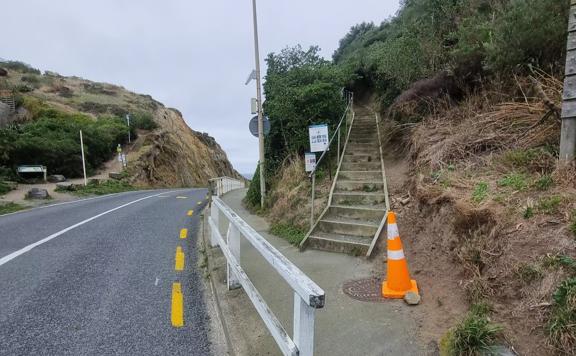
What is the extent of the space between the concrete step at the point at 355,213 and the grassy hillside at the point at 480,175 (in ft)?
1.25

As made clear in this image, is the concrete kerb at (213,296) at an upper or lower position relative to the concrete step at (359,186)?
lower

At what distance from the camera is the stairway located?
6.06m

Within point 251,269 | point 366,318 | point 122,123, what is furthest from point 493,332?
point 122,123

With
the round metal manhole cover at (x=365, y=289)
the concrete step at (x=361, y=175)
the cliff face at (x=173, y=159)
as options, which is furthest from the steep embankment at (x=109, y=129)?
the round metal manhole cover at (x=365, y=289)

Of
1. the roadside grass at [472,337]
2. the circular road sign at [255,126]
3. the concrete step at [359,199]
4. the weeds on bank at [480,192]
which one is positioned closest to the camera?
the roadside grass at [472,337]

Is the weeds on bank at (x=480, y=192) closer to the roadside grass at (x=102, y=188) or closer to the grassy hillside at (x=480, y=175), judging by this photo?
the grassy hillside at (x=480, y=175)

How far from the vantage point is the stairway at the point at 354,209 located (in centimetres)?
606

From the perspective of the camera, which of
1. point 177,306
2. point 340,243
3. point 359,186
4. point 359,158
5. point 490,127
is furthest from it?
point 359,158

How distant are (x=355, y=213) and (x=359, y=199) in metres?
0.58

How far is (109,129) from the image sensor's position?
33.5m

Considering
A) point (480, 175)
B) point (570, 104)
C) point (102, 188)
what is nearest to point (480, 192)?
point (480, 175)

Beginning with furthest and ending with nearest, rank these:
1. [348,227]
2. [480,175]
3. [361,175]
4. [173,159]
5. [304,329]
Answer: [173,159]
[361,175]
[348,227]
[480,175]
[304,329]

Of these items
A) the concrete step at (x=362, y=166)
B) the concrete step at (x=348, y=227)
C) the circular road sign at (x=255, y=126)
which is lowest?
the concrete step at (x=348, y=227)

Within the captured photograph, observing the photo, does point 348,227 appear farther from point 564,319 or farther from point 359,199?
point 564,319
